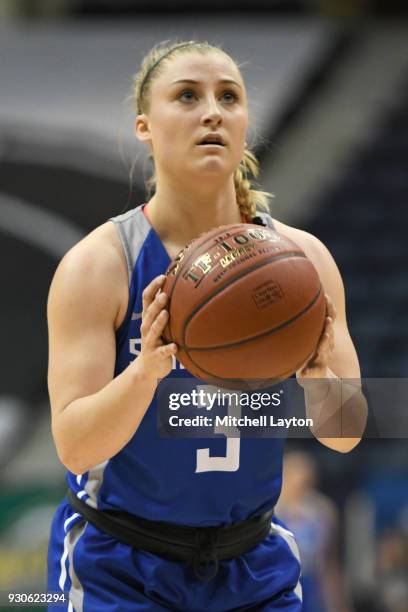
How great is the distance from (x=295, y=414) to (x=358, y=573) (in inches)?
179

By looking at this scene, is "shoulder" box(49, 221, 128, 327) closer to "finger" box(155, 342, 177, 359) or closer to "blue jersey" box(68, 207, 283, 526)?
"blue jersey" box(68, 207, 283, 526)

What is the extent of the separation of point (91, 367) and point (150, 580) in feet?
1.73

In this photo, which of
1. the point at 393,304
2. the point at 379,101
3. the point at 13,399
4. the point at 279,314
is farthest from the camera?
the point at 379,101

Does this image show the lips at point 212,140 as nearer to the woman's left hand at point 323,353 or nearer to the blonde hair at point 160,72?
the blonde hair at point 160,72

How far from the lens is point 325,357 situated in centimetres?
244

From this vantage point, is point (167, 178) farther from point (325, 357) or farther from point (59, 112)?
point (59, 112)

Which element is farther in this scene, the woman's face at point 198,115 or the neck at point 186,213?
the neck at point 186,213

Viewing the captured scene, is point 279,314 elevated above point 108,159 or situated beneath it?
situated beneath

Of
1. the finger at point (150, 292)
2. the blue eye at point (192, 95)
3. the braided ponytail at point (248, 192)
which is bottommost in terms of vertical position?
the finger at point (150, 292)

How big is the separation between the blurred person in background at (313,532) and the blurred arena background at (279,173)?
0.03 meters

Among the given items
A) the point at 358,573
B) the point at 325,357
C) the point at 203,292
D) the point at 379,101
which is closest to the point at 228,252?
the point at 203,292

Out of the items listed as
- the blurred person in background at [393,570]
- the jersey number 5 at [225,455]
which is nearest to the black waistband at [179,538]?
the jersey number 5 at [225,455]

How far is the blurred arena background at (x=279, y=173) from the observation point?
700cm

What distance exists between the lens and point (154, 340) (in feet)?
7.52
